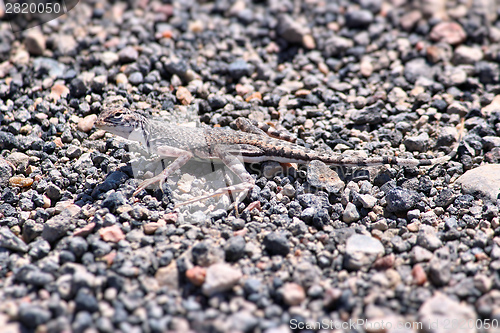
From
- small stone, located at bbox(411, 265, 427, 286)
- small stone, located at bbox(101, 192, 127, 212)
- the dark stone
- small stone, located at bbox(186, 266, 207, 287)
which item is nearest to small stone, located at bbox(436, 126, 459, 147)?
small stone, located at bbox(411, 265, 427, 286)

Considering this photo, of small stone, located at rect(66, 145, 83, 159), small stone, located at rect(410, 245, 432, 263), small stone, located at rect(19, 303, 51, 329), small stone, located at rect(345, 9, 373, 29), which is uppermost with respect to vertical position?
small stone, located at rect(345, 9, 373, 29)

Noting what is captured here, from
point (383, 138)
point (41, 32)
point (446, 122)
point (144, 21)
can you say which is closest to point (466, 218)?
point (383, 138)

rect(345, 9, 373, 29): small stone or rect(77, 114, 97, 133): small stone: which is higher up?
rect(345, 9, 373, 29): small stone

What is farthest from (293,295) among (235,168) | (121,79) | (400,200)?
(121,79)

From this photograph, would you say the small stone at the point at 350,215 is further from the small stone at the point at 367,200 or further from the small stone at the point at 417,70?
the small stone at the point at 417,70

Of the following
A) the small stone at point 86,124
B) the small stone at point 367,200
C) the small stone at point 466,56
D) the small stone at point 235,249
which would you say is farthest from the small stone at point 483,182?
the small stone at point 86,124

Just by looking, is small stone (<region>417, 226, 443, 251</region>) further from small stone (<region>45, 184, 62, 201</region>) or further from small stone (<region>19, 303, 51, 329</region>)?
small stone (<region>45, 184, 62, 201</region>)
